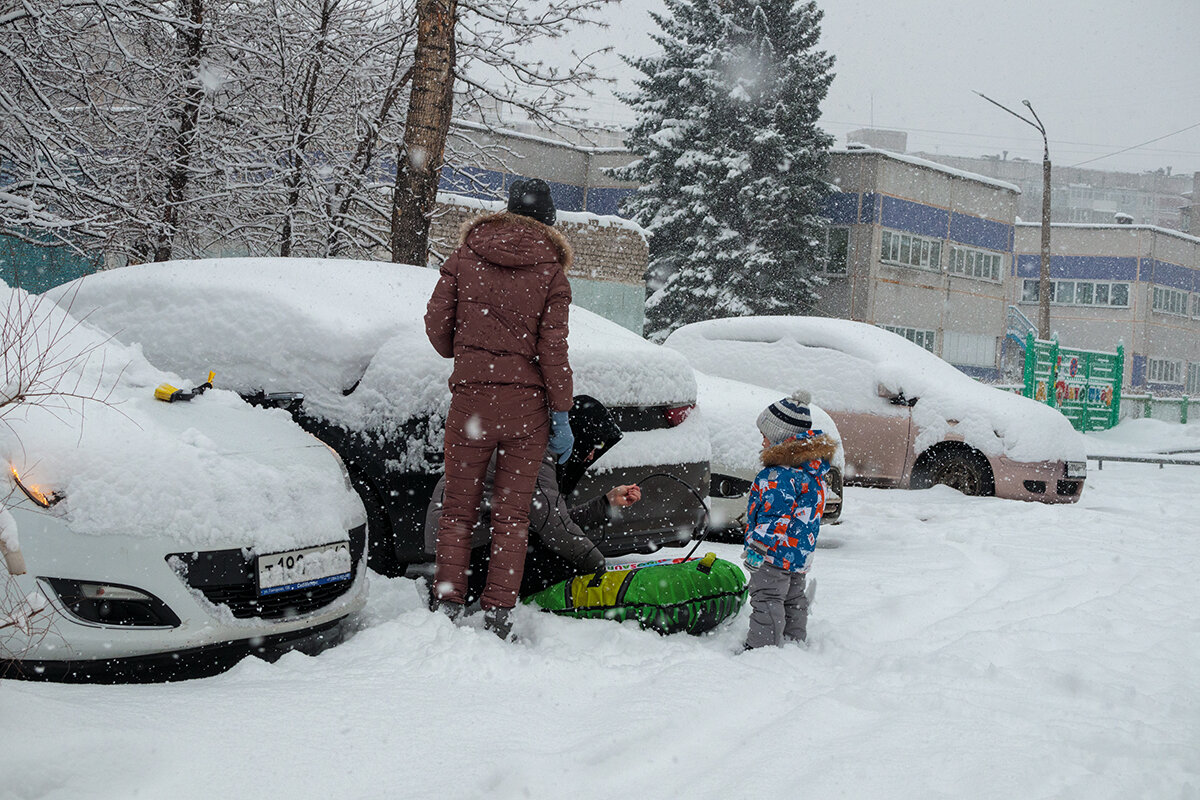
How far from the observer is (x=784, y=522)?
3977 mm

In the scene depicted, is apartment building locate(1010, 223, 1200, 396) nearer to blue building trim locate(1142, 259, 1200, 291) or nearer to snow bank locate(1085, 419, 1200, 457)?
blue building trim locate(1142, 259, 1200, 291)

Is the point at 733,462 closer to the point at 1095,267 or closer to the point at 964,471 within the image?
the point at 964,471

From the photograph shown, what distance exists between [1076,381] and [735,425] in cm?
1575

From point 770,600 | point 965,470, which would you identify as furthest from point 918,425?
point 770,600

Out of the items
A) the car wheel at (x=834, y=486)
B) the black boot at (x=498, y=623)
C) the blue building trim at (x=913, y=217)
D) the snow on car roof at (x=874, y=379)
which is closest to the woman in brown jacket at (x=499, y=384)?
the black boot at (x=498, y=623)

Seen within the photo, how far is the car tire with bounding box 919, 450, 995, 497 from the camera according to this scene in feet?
29.3

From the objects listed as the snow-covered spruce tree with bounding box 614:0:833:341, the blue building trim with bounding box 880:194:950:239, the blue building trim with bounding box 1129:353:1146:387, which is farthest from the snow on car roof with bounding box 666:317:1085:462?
the blue building trim with bounding box 1129:353:1146:387

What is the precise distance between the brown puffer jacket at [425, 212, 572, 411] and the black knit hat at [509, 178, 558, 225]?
0.18 feet

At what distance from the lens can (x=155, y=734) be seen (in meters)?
2.45

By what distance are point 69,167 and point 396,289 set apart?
646cm

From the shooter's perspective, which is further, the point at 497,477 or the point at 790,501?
the point at 790,501

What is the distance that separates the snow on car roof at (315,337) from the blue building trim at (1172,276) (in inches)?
1985

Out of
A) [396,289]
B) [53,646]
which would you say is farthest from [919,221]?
[53,646]

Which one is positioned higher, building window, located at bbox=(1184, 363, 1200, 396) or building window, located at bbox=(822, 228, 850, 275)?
building window, located at bbox=(822, 228, 850, 275)
